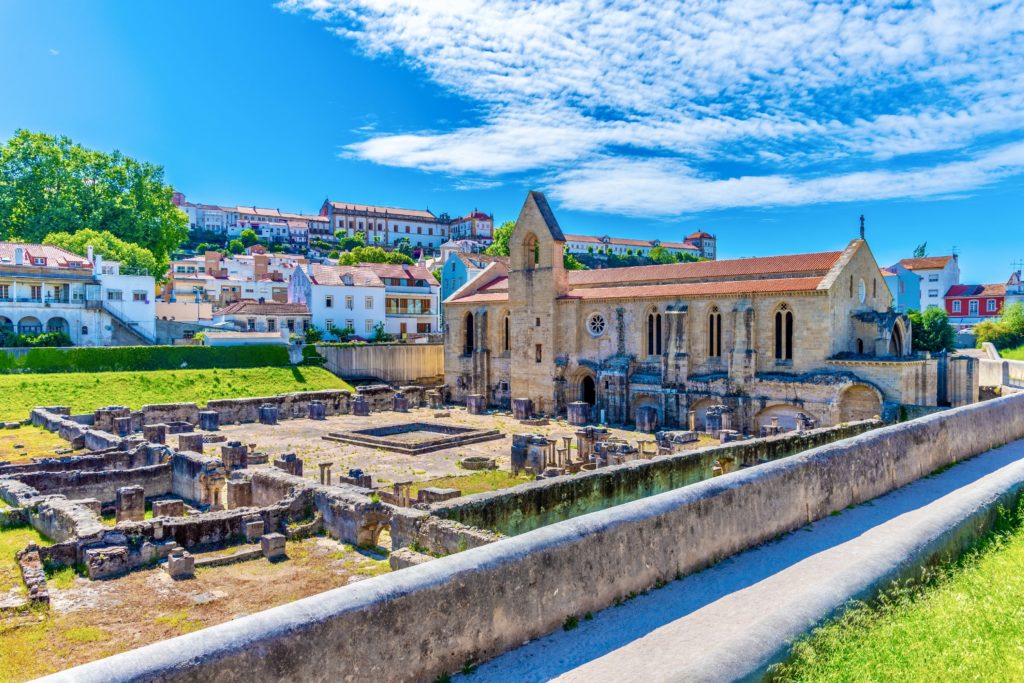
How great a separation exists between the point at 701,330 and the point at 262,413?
24515 millimetres

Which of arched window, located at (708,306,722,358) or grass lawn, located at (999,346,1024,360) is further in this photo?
grass lawn, located at (999,346,1024,360)

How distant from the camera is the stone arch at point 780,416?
34.0 m

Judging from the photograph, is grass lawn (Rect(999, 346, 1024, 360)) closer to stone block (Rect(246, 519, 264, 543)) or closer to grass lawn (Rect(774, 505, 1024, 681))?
grass lawn (Rect(774, 505, 1024, 681))

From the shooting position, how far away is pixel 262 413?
38344 millimetres

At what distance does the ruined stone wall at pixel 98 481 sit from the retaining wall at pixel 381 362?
95.1 feet

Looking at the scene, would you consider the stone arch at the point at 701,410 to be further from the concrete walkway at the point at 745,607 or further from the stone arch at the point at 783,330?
the concrete walkway at the point at 745,607

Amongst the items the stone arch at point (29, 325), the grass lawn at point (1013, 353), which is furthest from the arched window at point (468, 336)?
the grass lawn at point (1013, 353)

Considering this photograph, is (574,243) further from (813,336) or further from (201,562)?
(201,562)

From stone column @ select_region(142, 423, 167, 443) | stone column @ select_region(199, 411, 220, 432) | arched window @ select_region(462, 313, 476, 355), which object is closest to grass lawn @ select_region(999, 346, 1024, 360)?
arched window @ select_region(462, 313, 476, 355)

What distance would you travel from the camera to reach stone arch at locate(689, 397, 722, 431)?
36.7m

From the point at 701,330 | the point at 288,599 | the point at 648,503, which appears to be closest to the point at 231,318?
the point at 701,330

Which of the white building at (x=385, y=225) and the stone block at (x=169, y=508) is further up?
the white building at (x=385, y=225)

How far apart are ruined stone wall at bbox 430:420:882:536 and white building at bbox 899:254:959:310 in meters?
87.3

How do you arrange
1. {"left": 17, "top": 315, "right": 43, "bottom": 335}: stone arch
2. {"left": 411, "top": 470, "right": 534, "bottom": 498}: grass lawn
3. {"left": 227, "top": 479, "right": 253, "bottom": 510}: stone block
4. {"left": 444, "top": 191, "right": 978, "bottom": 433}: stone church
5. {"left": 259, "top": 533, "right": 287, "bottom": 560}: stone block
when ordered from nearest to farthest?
1. {"left": 259, "top": 533, "right": 287, "bottom": 560}: stone block
2. {"left": 227, "top": 479, "right": 253, "bottom": 510}: stone block
3. {"left": 411, "top": 470, "right": 534, "bottom": 498}: grass lawn
4. {"left": 444, "top": 191, "right": 978, "bottom": 433}: stone church
5. {"left": 17, "top": 315, "right": 43, "bottom": 335}: stone arch
